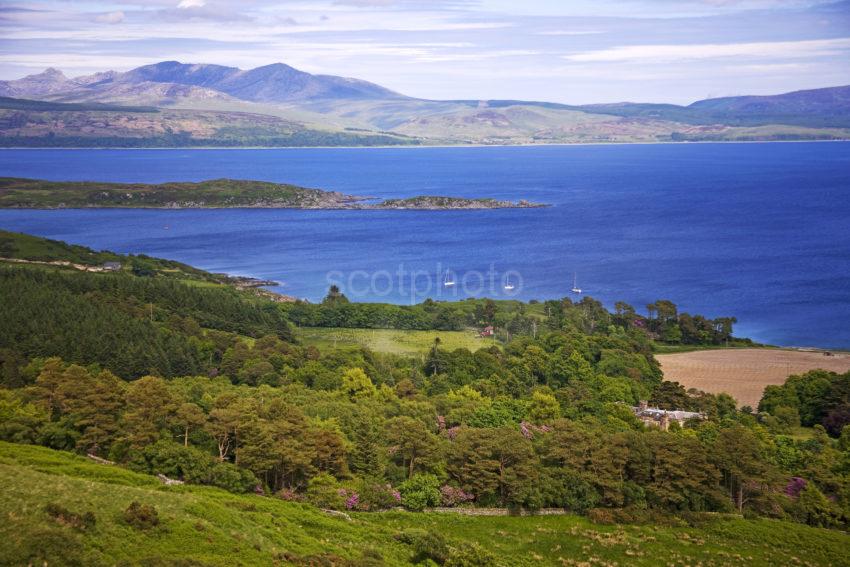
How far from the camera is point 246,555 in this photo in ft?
62.7

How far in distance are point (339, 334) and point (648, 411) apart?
2554cm

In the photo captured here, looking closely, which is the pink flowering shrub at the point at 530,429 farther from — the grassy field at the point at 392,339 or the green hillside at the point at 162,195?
the green hillside at the point at 162,195

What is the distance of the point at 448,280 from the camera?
271 ft

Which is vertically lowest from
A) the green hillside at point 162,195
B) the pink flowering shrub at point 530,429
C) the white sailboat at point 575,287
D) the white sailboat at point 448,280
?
the pink flowering shrub at point 530,429

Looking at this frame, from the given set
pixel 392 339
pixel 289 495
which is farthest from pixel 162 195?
pixel 289 495

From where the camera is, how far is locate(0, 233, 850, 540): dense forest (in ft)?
90.6

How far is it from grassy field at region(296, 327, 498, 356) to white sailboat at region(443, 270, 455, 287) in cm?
2060

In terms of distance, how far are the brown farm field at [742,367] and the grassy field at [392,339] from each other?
1309 cm

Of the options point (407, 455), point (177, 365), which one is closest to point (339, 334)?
point (177, 365)

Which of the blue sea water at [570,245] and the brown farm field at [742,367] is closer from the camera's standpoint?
the brown farm field at [742,367]

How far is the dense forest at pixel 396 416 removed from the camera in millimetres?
27609

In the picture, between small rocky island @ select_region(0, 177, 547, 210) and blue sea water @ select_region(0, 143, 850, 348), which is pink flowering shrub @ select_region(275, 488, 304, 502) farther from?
small rocky island @ select_region(0, 177, 547, 210)

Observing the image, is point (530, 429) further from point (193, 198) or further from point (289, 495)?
point (193, 198)

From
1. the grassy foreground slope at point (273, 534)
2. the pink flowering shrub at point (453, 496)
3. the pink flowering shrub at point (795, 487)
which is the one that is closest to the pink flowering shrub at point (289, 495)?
the grassy foreground slope at point (273, 534)
